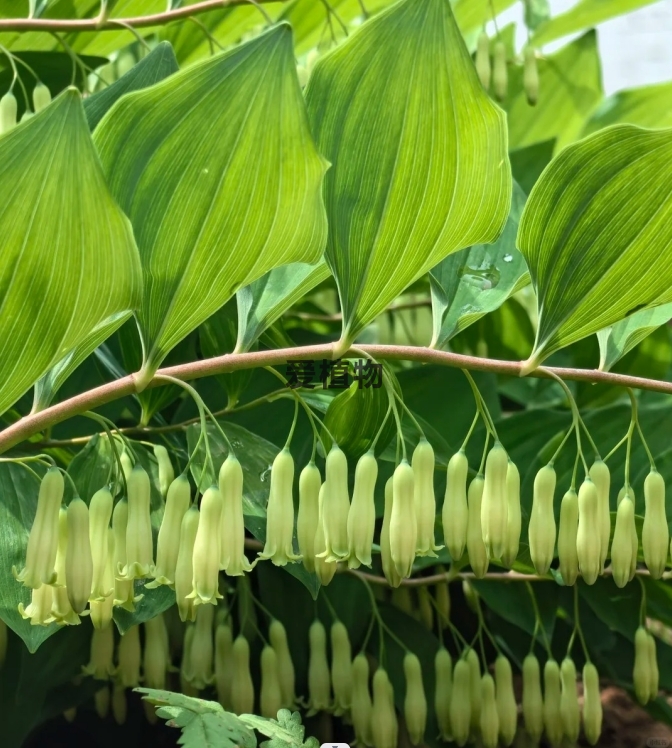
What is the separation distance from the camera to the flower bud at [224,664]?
3.14 ft

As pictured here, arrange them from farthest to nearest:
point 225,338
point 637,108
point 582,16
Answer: point 582,16
point 637,108
point 225,338

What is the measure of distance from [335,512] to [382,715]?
0.40 metres

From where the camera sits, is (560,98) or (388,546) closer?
(388,546)

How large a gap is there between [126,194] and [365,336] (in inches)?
33.8

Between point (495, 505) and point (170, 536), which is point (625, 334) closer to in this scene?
point (495, 505)

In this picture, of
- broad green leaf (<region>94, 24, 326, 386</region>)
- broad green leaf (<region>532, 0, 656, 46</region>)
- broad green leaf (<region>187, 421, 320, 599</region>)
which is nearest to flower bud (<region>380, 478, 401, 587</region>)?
broad green leaf (<region>187, 421, 320, 599</region>)

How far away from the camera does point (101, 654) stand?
929mm

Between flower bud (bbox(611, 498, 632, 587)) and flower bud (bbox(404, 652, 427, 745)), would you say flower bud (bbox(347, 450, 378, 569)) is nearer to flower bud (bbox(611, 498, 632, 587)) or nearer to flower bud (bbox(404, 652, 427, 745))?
flower bud (bbox(611, 498, 632, 587))

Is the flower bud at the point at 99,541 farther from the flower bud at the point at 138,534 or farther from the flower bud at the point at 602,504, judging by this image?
the flower bud at the point at 602,504

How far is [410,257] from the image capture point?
664mm

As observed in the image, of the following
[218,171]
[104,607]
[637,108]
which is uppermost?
[637,108]

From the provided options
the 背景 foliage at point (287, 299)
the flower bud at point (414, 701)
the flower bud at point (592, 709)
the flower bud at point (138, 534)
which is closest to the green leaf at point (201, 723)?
the 背景 foliage at point (287, 299)

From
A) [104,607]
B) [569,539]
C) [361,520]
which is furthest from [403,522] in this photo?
[104,607]

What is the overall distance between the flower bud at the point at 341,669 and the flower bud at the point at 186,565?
14.9 inches
